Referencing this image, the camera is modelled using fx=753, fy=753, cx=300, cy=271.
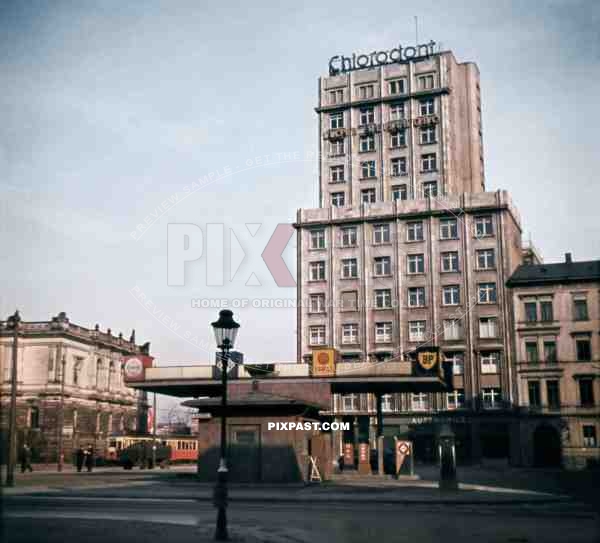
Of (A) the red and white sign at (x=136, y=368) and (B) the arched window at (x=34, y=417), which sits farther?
(B) the arched window at (x=34, y=417)

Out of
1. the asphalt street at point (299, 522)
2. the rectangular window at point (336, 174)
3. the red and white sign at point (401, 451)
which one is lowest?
the asphalt street at point (299, 522)

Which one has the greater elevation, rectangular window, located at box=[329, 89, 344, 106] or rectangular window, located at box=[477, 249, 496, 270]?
rectangular window, located at box=[329, 89, 344, 106]

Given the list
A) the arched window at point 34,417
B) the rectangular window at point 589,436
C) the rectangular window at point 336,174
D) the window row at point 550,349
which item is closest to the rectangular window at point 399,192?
the rectangular window at point 336,174

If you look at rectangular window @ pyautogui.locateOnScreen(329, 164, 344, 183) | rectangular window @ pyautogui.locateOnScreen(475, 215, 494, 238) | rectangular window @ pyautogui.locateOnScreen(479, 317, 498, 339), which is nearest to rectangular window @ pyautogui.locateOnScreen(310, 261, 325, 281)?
rectangular window @ pyautogui.locateOnScreen(329, 164, 344, 183)

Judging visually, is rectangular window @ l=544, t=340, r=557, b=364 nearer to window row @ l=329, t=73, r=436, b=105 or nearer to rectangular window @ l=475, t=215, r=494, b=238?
rectangular window @ l=475, t=215, r=494, b=238

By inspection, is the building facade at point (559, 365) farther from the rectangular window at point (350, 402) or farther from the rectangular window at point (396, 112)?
the rectangular window at point (396, 112)

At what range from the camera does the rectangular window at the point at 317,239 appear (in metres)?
78.9

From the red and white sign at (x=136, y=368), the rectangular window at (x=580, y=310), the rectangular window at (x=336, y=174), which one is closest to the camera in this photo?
the red and white sign at (x=136, y=368)

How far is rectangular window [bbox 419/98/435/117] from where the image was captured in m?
80.5

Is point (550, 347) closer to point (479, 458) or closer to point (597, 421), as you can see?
point (597, 421)

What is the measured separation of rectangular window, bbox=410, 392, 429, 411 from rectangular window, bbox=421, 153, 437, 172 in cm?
2387

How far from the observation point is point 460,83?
84.6m

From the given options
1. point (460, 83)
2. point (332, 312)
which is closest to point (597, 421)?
point (332, 312)

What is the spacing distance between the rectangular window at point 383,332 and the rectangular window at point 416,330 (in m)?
2.03
